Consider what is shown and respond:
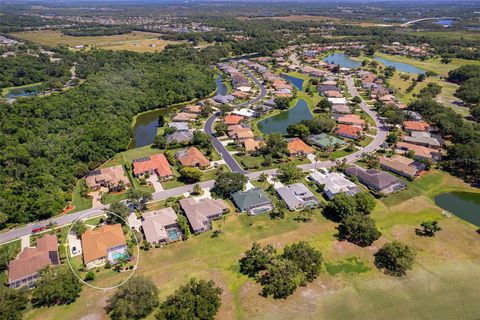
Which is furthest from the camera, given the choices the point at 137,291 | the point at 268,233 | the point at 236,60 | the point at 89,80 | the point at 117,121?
the point at 236,60

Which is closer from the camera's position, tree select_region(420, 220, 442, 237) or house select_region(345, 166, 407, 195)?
tree select_region(420, 220, 442, 237)

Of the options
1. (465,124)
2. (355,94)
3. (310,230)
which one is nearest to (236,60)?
(355,94)

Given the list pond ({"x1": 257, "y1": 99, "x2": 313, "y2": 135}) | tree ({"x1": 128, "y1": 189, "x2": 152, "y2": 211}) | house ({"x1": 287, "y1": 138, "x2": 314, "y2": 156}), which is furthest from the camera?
pond ({"x1": 257, "y1": 99, "x2": 313, "y2": 135})

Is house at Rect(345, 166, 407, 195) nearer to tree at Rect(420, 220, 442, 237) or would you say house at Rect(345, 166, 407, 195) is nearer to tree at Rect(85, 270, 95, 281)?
tree at Rect(420, 220, 442, 237)

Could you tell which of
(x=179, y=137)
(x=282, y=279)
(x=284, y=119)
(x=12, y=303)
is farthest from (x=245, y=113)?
(x=12, y=303)

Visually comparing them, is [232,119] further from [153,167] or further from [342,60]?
[342,60]

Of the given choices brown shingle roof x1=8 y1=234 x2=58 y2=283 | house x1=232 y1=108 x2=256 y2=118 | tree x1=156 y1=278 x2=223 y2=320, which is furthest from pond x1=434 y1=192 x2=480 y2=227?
brown shingle roof x1=8 y1=234 x2=58 y2=283

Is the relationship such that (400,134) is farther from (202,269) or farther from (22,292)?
(22,292)
